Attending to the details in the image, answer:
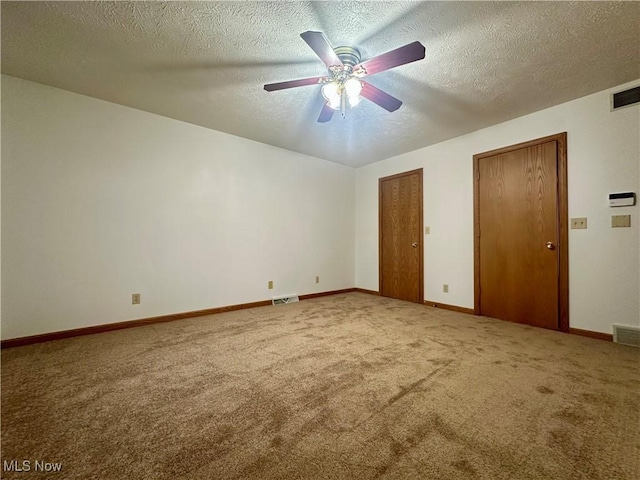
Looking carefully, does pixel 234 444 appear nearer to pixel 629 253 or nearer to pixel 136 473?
pixel 136 473

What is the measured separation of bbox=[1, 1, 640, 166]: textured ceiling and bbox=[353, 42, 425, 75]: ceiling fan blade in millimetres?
279

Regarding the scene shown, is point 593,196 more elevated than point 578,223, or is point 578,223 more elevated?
point 593,196

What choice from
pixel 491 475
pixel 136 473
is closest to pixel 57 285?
pixel 136 473

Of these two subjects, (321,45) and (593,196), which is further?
(593,196)

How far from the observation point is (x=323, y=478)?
1018 mm

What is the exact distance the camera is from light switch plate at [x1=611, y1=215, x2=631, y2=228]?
2.42m

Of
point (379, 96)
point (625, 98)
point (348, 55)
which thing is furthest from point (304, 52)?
point (625, 98)

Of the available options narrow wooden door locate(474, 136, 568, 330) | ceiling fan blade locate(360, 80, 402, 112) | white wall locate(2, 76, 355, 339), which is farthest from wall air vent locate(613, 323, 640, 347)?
white wall locate(2, 76, 355, 339)

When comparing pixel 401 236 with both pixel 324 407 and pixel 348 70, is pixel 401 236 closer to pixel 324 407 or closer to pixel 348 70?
pixel 348 70

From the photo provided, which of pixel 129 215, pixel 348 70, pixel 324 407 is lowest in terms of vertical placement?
pixel 324 407

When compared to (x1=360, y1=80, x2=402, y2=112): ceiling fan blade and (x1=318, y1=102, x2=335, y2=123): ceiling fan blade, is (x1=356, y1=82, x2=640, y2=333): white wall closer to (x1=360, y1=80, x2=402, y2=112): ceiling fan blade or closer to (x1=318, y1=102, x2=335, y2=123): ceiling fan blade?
(x1=360, y1=80, x2=402, y2=112): ceiling fan blade

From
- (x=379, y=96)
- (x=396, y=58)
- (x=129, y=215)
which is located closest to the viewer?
(x=396, y=58)

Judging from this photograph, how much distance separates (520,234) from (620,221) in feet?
2.61

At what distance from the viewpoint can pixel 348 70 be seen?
1.97 metres
